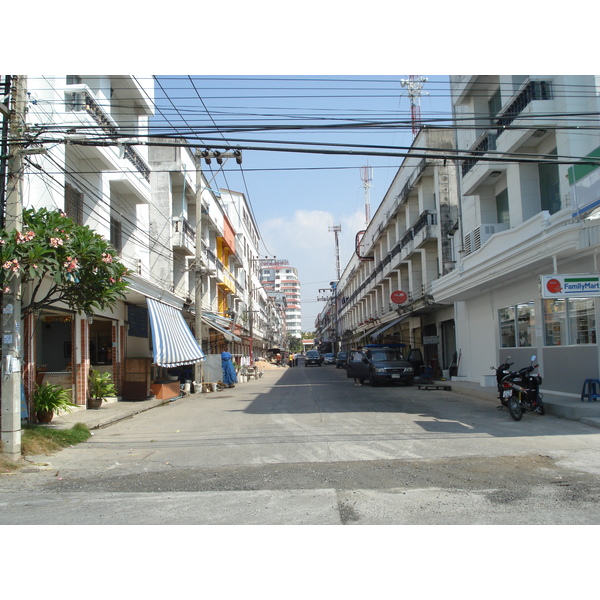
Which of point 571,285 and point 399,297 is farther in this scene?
point 399,297

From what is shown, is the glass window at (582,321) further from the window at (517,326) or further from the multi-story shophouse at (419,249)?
the multi-story shophouse at (419,249)

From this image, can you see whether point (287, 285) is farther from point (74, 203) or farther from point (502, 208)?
point (74, 203)

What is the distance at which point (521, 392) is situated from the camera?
12.2 metres

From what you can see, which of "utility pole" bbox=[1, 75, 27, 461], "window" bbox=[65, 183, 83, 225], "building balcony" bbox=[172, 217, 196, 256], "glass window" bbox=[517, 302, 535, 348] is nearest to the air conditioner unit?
"glass window" bbox=[517, 302, 535, 348]

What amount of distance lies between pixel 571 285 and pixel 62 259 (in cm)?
1040

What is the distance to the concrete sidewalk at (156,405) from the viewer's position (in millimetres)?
11766

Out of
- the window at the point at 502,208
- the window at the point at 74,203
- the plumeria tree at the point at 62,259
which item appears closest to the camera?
the plumeria tree at the point at 62,259

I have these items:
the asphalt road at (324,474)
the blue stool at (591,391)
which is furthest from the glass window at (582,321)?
the asphalt road at (324,474)

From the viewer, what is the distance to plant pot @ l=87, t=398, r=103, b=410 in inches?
643

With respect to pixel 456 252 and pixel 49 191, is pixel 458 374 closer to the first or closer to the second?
pixel 456 252

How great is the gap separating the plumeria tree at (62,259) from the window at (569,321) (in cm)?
1145

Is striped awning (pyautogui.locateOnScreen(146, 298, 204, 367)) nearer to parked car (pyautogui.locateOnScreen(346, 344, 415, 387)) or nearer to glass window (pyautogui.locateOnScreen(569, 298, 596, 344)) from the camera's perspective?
parked car (pyautogui.locateOnScreen(346, 344, 415, 387))

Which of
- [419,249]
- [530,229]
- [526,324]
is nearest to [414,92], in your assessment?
[530,229]

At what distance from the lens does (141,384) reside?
19531 mm
